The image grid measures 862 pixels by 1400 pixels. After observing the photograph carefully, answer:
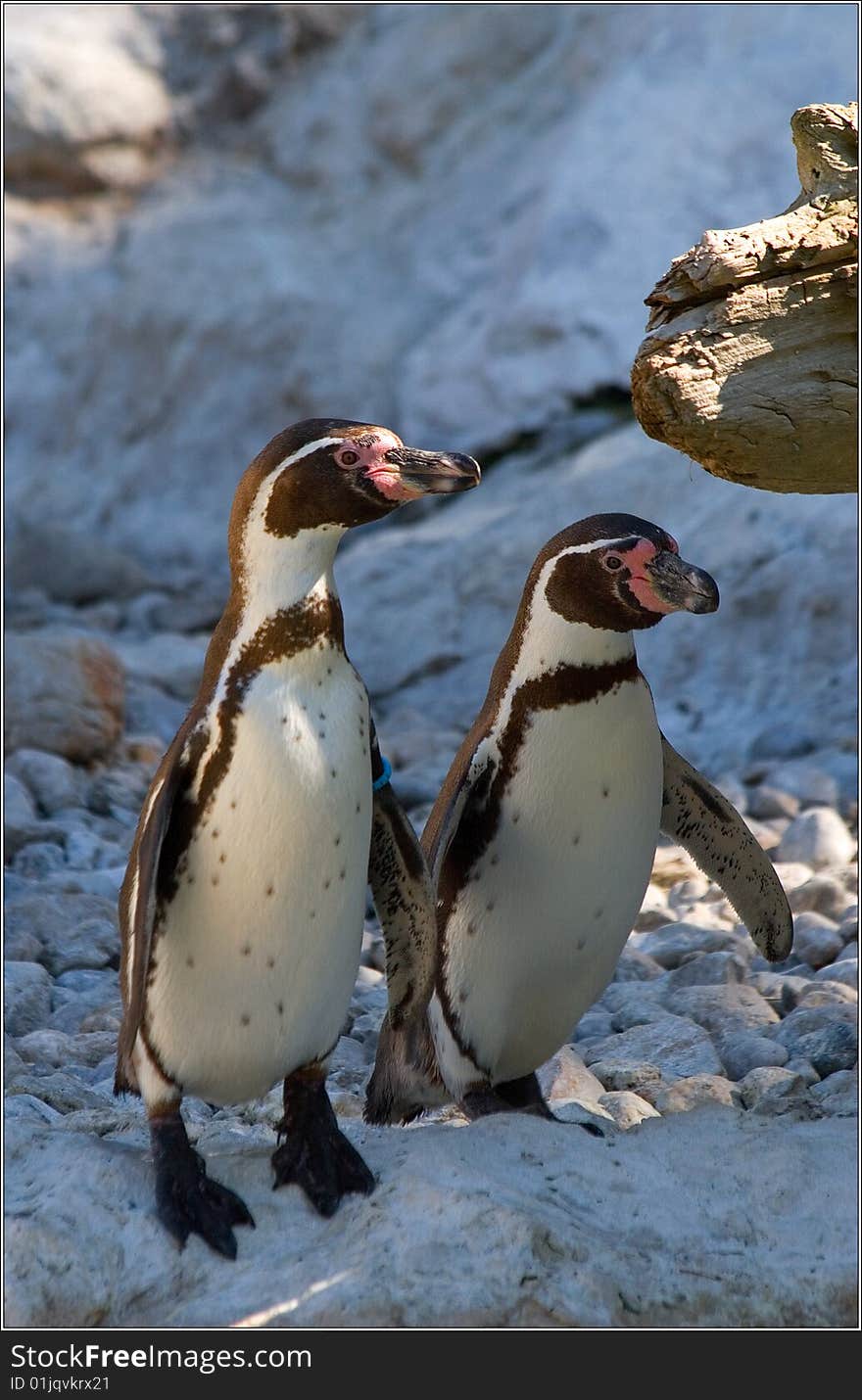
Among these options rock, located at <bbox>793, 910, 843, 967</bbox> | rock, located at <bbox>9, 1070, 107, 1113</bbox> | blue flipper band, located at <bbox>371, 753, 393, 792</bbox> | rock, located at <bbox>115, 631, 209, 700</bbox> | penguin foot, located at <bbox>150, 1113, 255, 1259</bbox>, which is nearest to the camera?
penguin foot, located at <bbox>150, 1113, 255, 1259</bbox>

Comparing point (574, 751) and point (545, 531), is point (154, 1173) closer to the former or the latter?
point (574, 751)

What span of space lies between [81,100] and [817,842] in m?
5.93

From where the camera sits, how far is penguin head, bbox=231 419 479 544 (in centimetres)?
246

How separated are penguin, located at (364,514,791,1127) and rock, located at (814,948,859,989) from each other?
1094mm

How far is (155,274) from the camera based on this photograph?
8656mm

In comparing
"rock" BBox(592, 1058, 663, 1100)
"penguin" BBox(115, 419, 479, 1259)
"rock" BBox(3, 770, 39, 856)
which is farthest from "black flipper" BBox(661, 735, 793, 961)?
"rock" BBox(3, 770, 39, 856)

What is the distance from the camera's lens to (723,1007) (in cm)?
372

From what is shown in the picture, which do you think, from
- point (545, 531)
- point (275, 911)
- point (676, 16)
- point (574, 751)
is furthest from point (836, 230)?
point (676, 16)

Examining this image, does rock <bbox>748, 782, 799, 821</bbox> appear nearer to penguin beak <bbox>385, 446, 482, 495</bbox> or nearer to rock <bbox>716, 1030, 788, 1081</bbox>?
rock <bbox>716, 1030, 788, 1081</bbox>

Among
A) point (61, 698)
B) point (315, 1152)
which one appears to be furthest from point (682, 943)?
point (61, 698)

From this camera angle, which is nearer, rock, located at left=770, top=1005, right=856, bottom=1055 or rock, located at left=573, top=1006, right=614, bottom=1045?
rock, located at left=770, top=1005, right=856, bottom=1055

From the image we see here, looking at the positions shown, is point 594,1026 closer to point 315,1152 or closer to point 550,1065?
point 550,1065
